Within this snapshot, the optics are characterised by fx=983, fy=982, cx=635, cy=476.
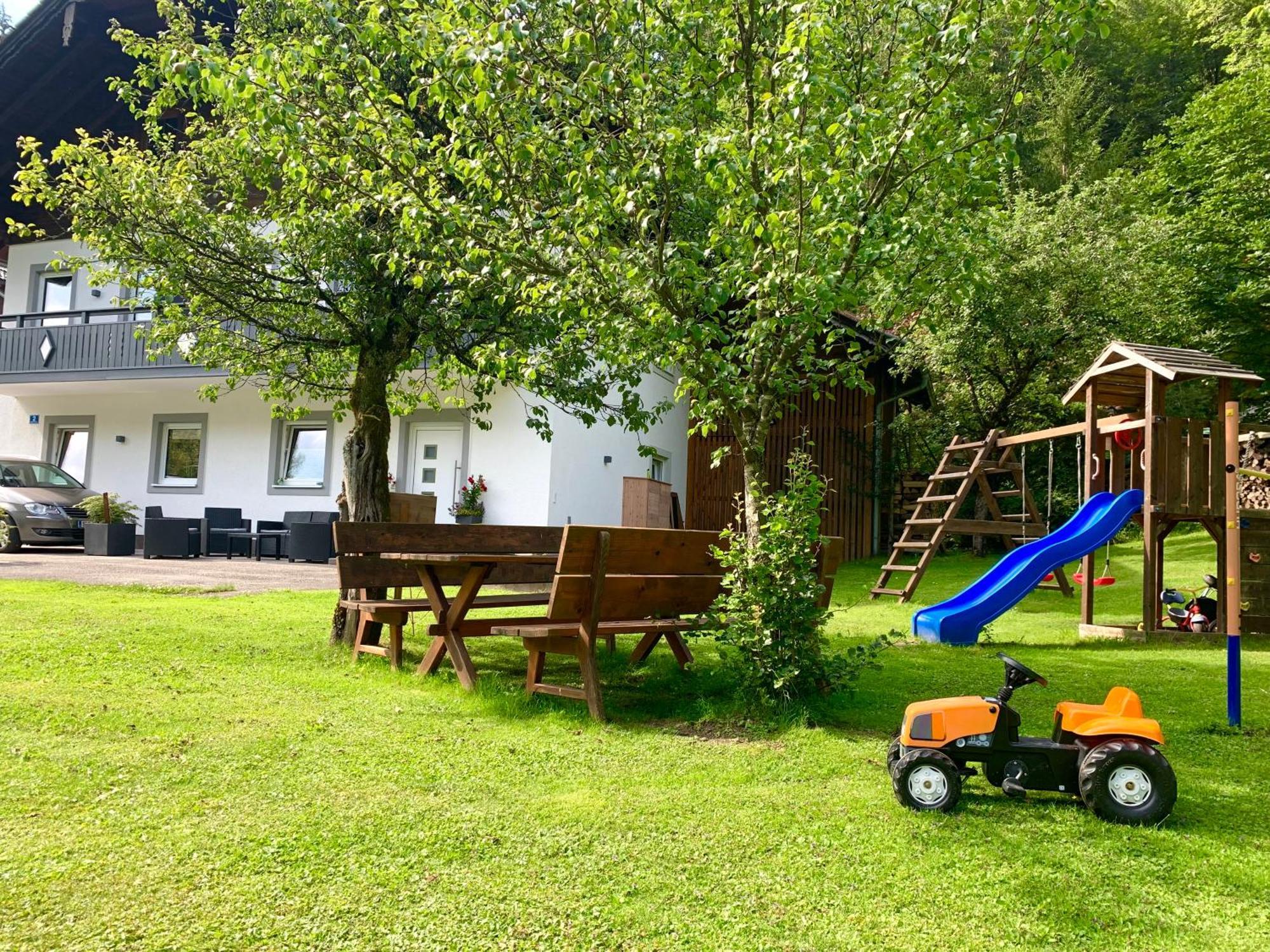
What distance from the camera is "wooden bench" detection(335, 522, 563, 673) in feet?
21.0

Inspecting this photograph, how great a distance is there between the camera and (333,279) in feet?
24.8

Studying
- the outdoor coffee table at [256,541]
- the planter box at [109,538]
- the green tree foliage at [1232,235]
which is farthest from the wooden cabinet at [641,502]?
the green tree foliage at [1232,235]

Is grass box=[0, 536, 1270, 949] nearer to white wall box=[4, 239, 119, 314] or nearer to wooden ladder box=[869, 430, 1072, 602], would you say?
wooden ladder box=[869, 430, 1072, 602]

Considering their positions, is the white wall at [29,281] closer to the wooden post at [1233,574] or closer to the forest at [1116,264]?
the forest at [1116,264]

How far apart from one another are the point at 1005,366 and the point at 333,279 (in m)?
13.6

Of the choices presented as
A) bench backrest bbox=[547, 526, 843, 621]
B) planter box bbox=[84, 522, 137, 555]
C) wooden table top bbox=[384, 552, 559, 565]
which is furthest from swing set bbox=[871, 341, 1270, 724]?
planter box bbox=[84, 522, 137, 555]

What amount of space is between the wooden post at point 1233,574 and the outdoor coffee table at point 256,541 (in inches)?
581

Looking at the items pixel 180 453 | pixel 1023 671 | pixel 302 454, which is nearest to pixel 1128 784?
pixel 1023 671

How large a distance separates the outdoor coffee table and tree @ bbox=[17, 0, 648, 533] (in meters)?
8.91

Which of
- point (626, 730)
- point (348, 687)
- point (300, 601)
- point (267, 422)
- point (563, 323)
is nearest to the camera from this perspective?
point (626, 730)

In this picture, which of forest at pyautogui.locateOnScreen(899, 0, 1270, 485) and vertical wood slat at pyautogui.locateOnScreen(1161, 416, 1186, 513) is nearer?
vertical wood slat at pyautogui.locateOnScreen(1161, 416, 1186, 513)

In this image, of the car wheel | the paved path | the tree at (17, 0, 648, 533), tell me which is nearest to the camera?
the tree at (17, 0, 648, 533)

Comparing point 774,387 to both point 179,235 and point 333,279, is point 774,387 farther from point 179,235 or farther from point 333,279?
point 179,235

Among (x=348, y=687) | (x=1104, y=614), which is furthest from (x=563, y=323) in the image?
(x=1104, y=614)
